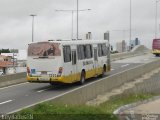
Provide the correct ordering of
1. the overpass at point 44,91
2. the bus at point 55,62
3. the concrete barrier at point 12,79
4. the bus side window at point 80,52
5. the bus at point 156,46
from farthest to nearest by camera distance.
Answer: the bus at point 156,46 → the concrete barrier at point 12,79 → the bus side window at point 80,52 → the bus at point 55,62 → the overpass at point 44,91

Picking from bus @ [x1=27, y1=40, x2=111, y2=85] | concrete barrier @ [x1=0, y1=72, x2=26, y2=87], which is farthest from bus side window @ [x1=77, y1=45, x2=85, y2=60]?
concrete barrier @ [x1=0, y1=72, x2=26, y2=87]

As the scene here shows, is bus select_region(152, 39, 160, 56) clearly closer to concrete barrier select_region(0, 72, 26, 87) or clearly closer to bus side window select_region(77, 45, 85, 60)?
concrete barrier select_region(0, 72, 26, 87)

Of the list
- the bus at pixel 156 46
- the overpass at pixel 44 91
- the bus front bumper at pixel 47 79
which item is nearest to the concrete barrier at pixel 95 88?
the overpass at pixel 44 91

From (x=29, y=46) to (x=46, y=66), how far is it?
5.81 feet

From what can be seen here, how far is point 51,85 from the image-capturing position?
31.2m

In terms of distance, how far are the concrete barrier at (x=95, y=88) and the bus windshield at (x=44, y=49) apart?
2909mm

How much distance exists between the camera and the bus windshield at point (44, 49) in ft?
91.0

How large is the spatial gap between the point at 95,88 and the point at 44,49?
3.72 meters

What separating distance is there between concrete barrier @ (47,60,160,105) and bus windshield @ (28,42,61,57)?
2909 mm

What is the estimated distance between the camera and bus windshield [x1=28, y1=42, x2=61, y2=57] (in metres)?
27.8

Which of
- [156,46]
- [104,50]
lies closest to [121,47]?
[156,46]

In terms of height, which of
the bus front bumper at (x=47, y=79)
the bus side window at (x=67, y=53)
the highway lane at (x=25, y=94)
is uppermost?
the bus side window at (x=67, y=53)

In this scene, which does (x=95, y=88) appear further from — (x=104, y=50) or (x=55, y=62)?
(x=104, y=50)

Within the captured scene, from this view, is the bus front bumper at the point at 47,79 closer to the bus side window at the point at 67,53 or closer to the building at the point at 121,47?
the bus side window at the point at 67,53
